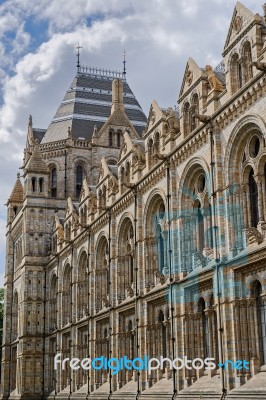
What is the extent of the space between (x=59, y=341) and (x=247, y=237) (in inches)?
1451

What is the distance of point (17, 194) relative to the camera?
275 ft

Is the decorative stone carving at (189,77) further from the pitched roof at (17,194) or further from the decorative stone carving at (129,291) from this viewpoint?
the pitched roof at (17,194)

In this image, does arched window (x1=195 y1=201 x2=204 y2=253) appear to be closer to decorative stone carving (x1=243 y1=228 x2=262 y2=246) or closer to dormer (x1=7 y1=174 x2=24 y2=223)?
decorative stone carving (x1=243 y1=228 x2=262 y2=246)

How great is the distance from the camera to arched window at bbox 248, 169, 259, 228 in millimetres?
30281

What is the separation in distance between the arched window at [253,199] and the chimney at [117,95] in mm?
42721

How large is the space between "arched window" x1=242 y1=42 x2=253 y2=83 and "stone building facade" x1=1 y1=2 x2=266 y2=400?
0.20 ft

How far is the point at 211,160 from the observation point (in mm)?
32219

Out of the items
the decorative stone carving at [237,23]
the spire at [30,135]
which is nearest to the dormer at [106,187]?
the decorative stone carving at [237,23]

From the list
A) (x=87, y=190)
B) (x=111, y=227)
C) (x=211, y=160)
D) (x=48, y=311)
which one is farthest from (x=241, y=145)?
(x=48, y=311)

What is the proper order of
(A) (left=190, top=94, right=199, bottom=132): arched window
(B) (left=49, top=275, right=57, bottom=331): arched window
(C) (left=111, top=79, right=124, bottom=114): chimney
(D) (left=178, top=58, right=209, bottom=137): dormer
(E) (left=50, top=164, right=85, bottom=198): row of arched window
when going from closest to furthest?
1. (D) (left=178, top=58, right=209, bottom=137): dormer
2. (A) (left=190, top=94, right=199, bottom=132): arched window
3. (B) (left=49, top=275, right=57, bottom=331): arched window
4. (C) (left=111, top=79, right=124, bottom=114): chimney
5. (E) (left=50, top=164, right=85, bottom=198): row of arched window

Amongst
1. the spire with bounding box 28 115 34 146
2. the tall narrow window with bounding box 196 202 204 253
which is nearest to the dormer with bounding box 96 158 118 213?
the tall narrow window with bounding box 196 202 204 253

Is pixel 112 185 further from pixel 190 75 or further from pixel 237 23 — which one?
pixel 237 23

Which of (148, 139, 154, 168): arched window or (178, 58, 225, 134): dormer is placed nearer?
(178, 58, 225, 134): dormer

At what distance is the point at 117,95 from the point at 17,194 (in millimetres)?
20166
